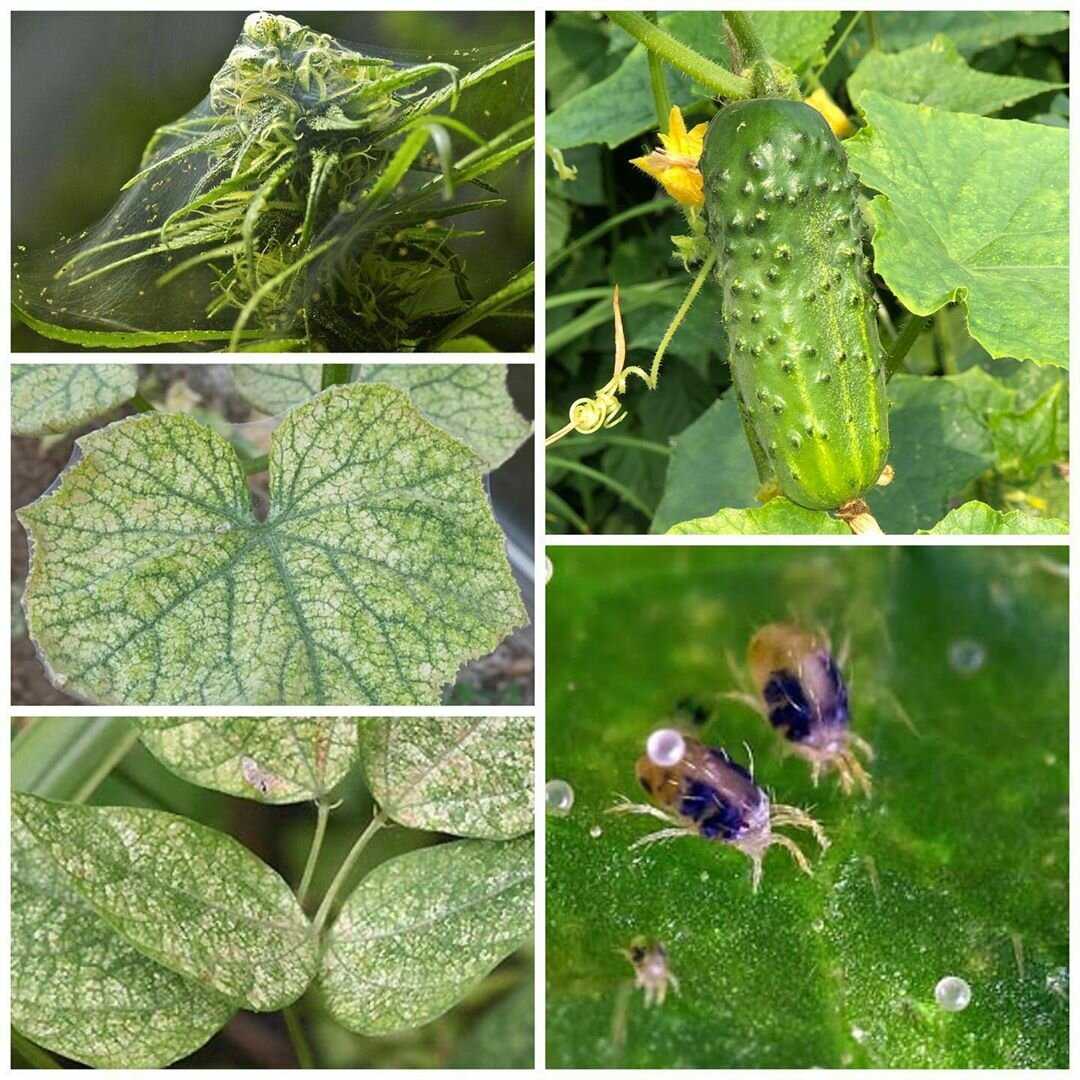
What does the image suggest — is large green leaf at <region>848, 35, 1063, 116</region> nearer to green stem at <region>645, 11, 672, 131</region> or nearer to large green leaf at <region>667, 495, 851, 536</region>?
green stem at <region>645, 11, 672, 131</region>

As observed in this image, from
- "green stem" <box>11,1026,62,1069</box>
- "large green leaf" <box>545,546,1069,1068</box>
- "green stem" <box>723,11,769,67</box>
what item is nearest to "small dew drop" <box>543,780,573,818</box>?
"large green leaf" <box>545,546,1069,1068</box>

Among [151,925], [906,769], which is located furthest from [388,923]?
[906,769]

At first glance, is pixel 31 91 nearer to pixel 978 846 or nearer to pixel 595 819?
pixel 595 819

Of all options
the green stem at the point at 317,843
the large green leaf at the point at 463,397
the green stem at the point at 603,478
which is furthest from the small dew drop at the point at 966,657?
the green stem at the point at 317,843

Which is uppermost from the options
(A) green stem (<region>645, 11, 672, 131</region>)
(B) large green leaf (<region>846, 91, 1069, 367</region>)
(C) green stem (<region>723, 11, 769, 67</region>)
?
(C) green stem (<region>723, 11, 769, 67</region>)

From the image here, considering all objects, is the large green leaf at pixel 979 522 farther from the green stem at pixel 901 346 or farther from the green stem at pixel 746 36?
the green stem at pixel 746 36

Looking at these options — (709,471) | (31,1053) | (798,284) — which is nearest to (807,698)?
(709,471)
